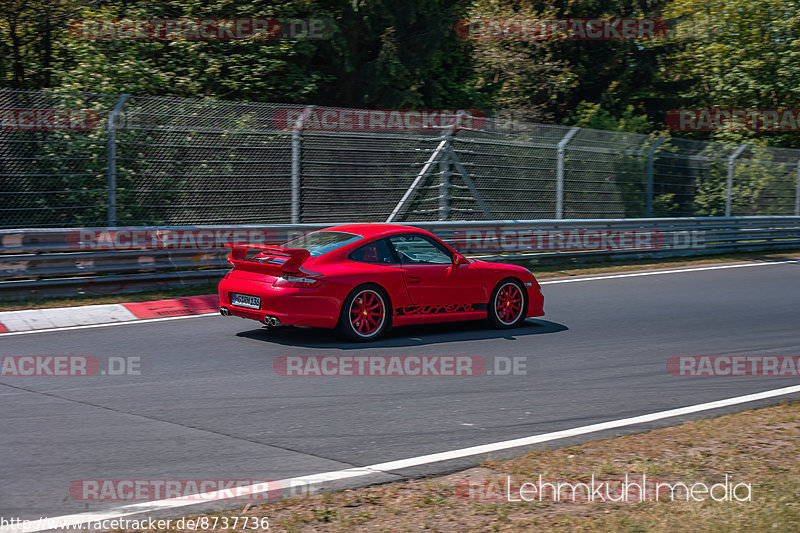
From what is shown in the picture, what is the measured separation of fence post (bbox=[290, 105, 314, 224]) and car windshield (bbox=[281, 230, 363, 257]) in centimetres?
495

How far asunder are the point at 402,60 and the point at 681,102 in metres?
13.5

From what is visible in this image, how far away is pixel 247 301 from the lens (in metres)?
9.36

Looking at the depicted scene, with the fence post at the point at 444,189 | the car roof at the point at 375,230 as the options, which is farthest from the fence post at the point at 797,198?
the car roof at the point at 375,230

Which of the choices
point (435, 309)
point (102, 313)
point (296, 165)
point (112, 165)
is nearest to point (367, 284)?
point (435, 309)

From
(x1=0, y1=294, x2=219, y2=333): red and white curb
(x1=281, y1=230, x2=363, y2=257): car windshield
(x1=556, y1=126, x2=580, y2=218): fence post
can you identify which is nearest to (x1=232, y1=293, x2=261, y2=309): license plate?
(x1=281, y1=230, x2=363, y2=257): car windshield

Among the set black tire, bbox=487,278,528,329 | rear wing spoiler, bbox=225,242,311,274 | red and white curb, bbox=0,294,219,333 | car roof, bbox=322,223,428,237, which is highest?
car roof, bbox=322,223,428,237

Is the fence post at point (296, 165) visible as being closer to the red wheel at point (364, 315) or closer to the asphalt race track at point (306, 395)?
the asphalt race track at point (306, 395)

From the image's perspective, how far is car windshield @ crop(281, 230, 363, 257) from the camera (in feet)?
31.4

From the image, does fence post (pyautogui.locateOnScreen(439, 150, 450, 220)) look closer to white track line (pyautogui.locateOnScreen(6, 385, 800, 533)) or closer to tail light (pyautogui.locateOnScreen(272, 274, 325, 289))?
tail light (pyautogui.locateOnScreen(272, 274, 325, 289))

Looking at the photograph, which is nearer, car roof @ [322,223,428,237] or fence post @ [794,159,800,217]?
car roof @ [322,223,428,237]

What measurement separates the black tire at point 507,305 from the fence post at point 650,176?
11.0 meters

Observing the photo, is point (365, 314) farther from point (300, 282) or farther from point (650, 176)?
point (650, 176)

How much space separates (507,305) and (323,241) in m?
2.42

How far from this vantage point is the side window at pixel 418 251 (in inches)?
390
